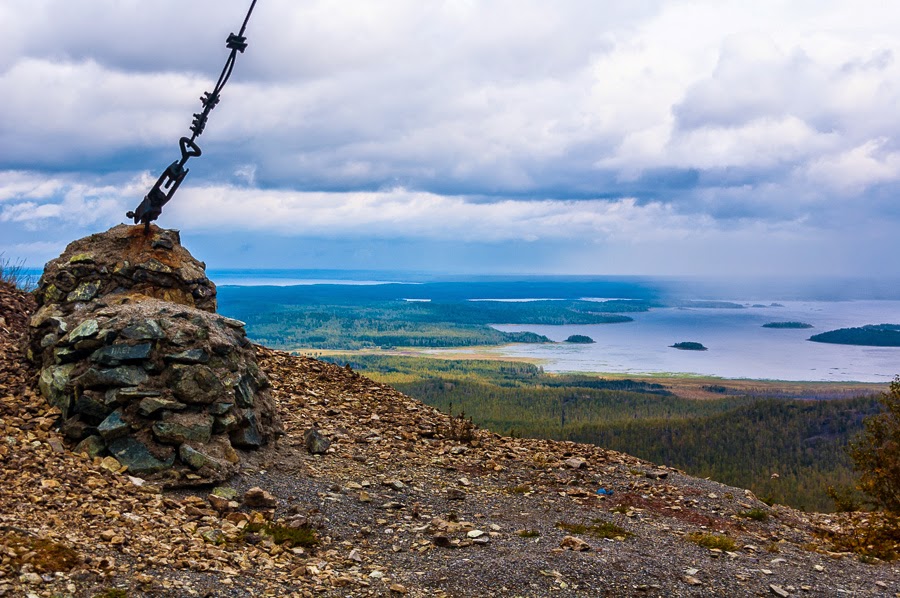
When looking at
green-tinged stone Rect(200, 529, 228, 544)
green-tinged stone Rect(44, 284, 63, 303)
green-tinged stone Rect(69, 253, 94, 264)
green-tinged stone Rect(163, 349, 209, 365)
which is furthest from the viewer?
green-tinged stone Rect(69, 253, 94, 264)

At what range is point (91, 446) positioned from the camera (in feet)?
54.1

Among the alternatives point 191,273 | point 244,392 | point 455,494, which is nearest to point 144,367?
point 244,392

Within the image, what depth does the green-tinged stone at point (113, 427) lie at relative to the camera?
16500 millimetres

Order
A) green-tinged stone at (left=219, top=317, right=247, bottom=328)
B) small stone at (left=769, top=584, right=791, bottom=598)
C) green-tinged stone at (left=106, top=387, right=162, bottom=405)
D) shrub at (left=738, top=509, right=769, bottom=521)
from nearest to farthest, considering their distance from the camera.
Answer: small stone at (left=769, top=584, right=791, bottom=598) < green-tinged stone at (left=106, top=387, right=162, bottom=405) < shrub at (left=738, top=509, right=769, bottom=521) < green-tinged stone at (left=219, top=317, right=247, bottom=328)

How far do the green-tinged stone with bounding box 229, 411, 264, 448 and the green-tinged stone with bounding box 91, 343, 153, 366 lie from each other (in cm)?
282

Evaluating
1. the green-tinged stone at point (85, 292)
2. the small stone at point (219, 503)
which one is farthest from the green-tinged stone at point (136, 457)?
the green-tinged stone at point (85, 292)

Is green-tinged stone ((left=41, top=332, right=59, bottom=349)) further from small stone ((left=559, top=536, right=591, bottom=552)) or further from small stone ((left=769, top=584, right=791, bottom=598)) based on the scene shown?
small stone ((left=769, top=584, right=791, bottom=598))

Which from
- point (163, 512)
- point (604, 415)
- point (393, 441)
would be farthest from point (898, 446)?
point (604, 415)

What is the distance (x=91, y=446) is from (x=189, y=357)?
288cm

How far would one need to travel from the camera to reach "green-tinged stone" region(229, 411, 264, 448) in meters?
18.5

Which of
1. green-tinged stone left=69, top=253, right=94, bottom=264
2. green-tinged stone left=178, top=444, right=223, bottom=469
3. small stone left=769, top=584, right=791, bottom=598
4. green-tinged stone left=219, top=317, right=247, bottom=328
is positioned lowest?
small stone left=769, top=584, right=791, bottom=598

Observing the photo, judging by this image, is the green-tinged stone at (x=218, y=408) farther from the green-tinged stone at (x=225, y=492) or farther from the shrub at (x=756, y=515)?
the shrub at (x=756, y=515)

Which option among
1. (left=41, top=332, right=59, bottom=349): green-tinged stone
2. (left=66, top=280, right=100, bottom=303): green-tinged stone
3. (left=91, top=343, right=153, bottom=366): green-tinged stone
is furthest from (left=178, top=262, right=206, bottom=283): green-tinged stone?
(left=91, top=343, right=153, bottom=366): green-tinged stone

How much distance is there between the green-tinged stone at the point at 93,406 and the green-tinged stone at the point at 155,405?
80 centimetres
